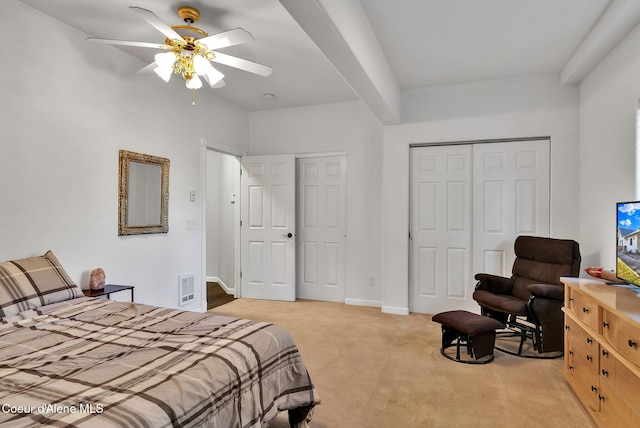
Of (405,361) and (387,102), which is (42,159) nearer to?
(387,102)

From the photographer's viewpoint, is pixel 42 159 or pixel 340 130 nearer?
pixel 42 159

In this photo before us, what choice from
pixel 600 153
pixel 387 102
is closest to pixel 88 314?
pixel 387 102

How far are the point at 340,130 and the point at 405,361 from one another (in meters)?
3.04

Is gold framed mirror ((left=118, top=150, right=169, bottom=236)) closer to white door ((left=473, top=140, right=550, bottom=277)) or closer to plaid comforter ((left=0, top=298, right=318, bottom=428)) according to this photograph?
plaid comforter ((left=0, top=298, right=318, bottom=428))

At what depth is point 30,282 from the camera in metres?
2.24

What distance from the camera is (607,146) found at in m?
3.10

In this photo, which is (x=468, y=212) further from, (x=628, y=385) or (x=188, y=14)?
(x=188, y=14)

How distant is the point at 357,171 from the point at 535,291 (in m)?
2.52

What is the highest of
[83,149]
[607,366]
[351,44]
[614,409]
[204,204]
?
[351,44]

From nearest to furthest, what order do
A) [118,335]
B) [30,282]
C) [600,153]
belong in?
[118,335] → [30,282] → [600,153]

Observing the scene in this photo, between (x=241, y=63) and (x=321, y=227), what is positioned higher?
(x=241, y=63)

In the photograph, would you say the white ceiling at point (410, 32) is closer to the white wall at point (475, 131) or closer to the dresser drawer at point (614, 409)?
the white wall at point (475, 131)

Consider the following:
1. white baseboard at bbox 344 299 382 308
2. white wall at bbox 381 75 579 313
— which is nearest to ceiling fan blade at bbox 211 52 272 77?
white wall at bbox 381 75 579 313

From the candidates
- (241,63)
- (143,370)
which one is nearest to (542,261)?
(241,63)
